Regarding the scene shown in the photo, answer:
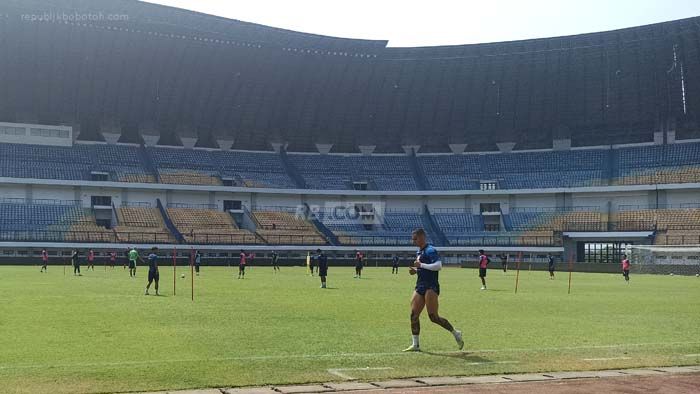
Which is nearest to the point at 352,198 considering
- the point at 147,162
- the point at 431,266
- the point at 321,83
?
the point at 321,83

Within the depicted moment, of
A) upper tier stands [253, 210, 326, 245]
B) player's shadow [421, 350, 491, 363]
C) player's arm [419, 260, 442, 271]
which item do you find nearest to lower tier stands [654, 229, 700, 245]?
upper tier stands [253, 210, 326, 245]

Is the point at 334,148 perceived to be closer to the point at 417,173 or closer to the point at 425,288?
the point at 417,173

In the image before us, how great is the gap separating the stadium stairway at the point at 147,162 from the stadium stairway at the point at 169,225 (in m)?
2.90

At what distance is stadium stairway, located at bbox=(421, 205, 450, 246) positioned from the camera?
81438mm

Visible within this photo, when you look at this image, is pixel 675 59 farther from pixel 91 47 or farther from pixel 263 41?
pixel 91 47

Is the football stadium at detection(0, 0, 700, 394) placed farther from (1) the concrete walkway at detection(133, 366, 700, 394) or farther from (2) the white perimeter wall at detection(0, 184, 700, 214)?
(1) the concrete walkway at detection(133, 366, 700, 394)

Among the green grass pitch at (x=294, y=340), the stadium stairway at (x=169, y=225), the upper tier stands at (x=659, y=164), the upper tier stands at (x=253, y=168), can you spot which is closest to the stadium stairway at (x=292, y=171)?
the upper tier stands at (x=253, y=168)

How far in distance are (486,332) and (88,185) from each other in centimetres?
6593

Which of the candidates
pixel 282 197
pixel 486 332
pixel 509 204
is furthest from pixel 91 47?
pixel 486 332

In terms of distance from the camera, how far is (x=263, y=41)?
8150 centimetres

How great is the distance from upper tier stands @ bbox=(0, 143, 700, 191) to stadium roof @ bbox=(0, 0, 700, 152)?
220 centimetres

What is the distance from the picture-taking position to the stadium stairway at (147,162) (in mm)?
79875

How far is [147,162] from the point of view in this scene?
8169 cm

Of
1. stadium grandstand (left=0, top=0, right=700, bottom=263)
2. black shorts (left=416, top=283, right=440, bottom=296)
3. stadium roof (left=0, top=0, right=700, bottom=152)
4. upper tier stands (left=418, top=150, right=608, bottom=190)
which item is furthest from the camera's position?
upper tier stands (left=418, top=150, right=608, bottom=190)
